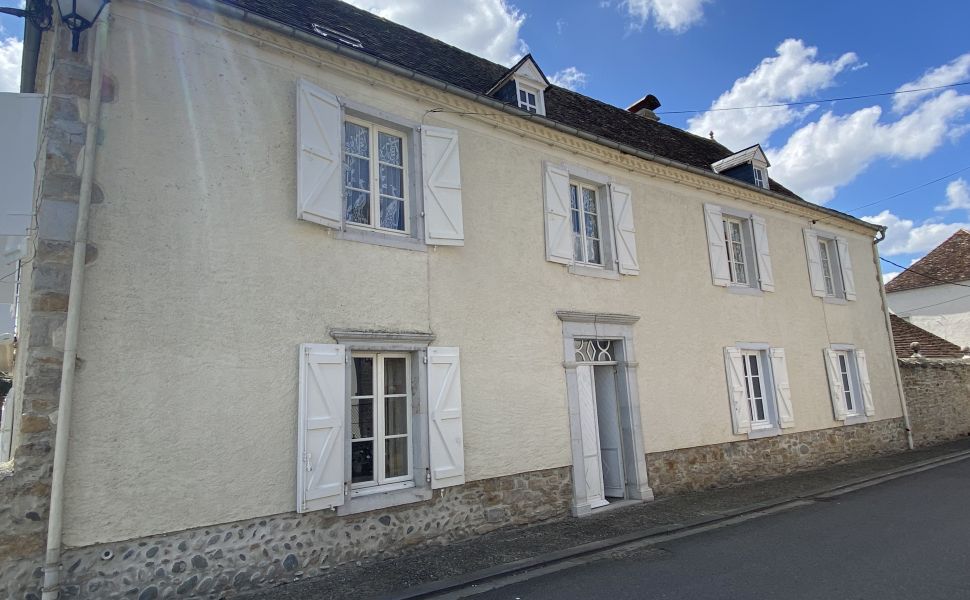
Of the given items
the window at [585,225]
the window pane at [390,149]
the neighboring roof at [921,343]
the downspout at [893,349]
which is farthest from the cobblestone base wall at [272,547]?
the neighboring roof at [921,343]

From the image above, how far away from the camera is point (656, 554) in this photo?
5348 mm

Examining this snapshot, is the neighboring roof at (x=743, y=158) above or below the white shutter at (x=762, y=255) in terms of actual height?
above

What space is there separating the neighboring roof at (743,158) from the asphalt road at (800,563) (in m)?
6.54

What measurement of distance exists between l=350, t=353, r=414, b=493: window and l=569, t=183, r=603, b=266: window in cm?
321

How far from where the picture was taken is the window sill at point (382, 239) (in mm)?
5554

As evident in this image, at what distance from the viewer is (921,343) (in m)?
15.8

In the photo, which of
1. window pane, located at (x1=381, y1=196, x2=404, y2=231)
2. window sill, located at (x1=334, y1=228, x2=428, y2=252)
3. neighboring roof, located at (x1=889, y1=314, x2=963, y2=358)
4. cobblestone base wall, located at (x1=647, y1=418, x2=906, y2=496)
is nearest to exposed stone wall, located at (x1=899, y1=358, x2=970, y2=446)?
neighboring roof, located at (x1=889, y1=314, x2=963, y2=358)

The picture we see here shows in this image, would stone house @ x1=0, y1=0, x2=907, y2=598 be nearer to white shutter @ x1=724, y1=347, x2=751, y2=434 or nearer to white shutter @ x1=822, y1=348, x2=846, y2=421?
white shutter @ x1=724, y1=347, x2=751, y2=434

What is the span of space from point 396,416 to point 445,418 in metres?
0.51

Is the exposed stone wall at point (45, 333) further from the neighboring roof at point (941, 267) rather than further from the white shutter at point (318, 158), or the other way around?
the neighboring roof at point (941, 267)

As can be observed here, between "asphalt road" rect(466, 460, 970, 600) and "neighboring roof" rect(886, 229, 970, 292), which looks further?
"neighboring roof" rect(886, 229, 970, 292)

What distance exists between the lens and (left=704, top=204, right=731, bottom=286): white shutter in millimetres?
9125

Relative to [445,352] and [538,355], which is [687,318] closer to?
[538,355]

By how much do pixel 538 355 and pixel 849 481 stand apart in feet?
18.7
